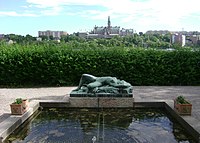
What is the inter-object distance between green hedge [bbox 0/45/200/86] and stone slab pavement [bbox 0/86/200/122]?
744mm

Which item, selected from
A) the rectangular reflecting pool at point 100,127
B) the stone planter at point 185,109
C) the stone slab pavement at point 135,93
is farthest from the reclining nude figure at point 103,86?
the stone planter at point 185,109

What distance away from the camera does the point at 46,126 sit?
7.38 metres

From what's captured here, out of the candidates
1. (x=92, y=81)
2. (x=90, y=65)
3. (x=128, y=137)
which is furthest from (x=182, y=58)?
(x=128, y=137)

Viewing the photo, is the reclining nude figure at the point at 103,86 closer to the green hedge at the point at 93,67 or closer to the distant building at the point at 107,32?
the green hedge at the point at 93,67

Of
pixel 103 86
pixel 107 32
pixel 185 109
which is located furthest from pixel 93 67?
pixel 107 32

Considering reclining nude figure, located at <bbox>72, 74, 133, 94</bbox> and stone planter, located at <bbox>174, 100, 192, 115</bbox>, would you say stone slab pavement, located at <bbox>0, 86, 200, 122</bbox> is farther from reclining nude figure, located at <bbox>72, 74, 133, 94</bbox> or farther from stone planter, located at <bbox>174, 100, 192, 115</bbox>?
stone planter, located at <bbox>174, 100, 192, 115</bbox>

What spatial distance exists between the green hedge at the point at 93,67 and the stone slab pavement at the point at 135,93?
74cm

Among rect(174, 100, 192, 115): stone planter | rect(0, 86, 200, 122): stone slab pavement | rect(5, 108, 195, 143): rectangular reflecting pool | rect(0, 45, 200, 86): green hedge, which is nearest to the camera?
rect(5, 108, 195, 143): rectangular reflecting pool

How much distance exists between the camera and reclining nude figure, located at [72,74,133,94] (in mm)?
8938

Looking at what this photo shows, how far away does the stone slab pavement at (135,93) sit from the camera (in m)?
10.3

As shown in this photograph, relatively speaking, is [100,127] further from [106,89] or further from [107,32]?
[107,32]

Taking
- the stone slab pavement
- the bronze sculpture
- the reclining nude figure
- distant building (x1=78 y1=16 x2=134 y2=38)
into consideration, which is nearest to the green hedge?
the stone slab pavement

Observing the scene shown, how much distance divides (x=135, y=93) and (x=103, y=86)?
8.34ft

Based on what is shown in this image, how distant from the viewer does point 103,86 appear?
30.1ft
